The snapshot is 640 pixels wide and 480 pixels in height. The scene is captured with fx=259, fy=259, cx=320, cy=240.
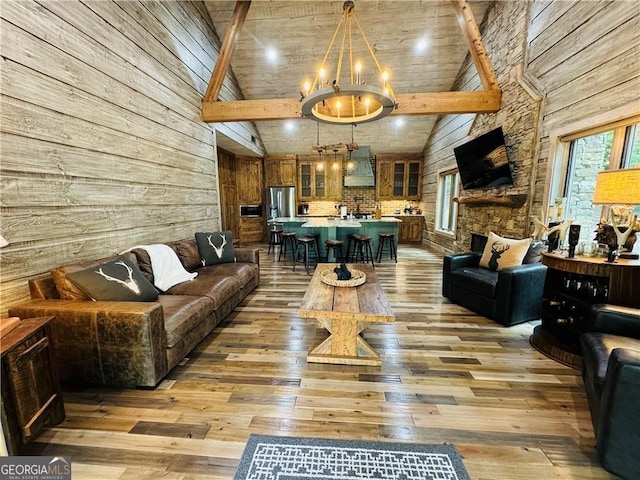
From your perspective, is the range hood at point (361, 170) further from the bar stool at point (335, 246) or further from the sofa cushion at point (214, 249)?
the sofa cushion at point (214, 249)

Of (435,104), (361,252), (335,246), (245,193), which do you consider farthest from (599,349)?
(245,193)

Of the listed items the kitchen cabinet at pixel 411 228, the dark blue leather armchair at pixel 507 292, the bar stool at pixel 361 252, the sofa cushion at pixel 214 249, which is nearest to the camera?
the dark blue leather armchair at pixel 507 292

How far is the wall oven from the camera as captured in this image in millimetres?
8172

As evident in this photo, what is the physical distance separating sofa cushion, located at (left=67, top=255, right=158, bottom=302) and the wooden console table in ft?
11.6

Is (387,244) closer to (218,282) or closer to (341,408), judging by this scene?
(218,282)

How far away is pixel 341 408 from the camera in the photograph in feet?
5.63

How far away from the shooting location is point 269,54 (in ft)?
17.7

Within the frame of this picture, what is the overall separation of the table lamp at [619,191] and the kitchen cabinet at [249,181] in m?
7.58

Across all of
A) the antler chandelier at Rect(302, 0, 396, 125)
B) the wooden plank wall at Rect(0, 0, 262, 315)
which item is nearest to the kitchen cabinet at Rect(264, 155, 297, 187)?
the wooden plank wall at Rect(0, 0, 262, 315)

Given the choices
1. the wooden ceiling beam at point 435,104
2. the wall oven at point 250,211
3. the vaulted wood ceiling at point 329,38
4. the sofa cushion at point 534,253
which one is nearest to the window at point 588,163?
the sofa cushion at point 534,253

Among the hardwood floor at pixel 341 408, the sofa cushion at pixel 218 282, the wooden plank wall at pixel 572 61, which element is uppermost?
the wooden plank wall at pixel 572 61

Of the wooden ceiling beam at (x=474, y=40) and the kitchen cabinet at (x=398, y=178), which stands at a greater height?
the wooden ceiling beam at (x=474, y=40)

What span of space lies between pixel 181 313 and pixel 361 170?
698cm

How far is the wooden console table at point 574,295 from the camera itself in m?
1.95
